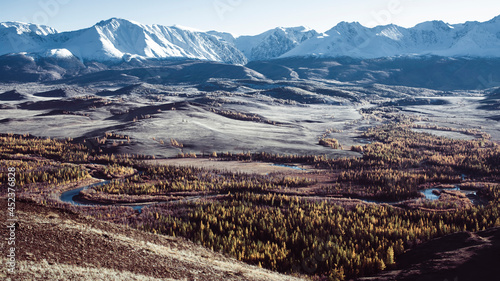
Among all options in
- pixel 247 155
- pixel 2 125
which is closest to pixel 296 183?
pixel 247 155

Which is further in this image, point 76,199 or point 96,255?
point 76,199

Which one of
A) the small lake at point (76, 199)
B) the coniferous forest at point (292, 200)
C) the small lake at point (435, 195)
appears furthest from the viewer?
the small lake at point (435, 195)

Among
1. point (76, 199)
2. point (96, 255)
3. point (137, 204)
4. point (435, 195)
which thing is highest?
point (96, 255)

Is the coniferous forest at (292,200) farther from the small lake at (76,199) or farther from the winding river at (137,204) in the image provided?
the small lake at (76,199)

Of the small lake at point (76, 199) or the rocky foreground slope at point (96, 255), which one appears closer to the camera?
the rocky foreground slope at point (96, 255)

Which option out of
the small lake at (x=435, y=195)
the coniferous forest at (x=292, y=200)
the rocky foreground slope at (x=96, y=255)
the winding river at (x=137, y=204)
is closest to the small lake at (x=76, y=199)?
the winding river at (x=137, y=204)

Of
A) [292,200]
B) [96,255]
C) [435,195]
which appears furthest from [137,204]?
[435,195]

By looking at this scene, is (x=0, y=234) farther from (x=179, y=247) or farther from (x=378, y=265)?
(x=378, y=265)

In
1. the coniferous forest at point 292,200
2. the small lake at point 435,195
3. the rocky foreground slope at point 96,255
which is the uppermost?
the rocky foreground slope at point 96,255

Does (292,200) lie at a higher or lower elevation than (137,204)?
higher

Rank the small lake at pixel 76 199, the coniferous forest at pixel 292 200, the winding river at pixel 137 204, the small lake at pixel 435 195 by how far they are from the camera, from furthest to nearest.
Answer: the small lake at pixel 435 195
the winding river at pixel 137 204
the small lake at pixel 76 199
the coniferous forest at pixel 292 200

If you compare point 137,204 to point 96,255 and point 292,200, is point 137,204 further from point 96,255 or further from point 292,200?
point 96,255
